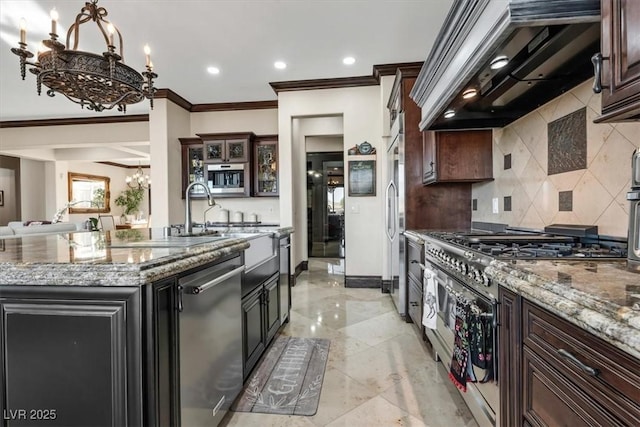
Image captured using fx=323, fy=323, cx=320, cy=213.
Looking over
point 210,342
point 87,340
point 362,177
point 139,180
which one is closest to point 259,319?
point 210,342

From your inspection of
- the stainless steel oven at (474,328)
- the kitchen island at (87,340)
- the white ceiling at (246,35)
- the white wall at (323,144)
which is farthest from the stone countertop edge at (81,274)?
the white wall at (323,144)

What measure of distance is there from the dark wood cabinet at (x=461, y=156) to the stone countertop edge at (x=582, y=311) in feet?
6.08

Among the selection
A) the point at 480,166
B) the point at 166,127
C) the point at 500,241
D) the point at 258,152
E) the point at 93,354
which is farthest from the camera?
the point at 258,152

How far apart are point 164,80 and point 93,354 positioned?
4560 mm

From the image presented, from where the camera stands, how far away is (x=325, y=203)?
23.4 ft

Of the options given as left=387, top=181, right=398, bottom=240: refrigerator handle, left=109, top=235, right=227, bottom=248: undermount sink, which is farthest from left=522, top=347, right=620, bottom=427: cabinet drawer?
left=387, top=181, right=398, bottom=240: refrigerator handle

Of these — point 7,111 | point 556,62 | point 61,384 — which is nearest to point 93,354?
point 61,384

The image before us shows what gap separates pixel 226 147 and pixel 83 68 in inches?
126

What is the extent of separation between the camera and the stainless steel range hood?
1.12 metres

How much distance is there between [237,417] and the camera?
176cm

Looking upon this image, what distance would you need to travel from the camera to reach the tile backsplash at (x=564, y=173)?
1422mm

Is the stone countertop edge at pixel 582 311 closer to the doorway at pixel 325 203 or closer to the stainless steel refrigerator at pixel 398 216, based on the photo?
the stainless steel refrigerator at pixel 398 216

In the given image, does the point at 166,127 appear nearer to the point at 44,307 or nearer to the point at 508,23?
the point at 44,307

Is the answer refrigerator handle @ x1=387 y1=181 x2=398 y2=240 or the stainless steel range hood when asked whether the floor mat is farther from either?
the stainless steel range hood
